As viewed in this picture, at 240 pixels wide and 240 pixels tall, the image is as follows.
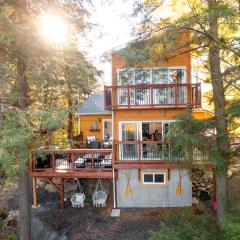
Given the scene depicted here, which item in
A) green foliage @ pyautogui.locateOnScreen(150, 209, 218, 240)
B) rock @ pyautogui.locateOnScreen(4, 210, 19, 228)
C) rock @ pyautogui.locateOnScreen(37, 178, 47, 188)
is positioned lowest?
rock @ pyautogui.locateOnScreen(4, 210, 19, 228)

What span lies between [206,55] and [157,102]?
3036 millimetres

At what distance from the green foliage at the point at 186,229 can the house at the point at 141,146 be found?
3.19 metres

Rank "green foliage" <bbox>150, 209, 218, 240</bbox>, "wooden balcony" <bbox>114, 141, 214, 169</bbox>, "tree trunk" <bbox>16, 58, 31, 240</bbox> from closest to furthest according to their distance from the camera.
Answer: "green foliage" <bbox>150, 209, 218, 240</bbox>
"tree trunk" <bbox>16, 58, 31, 240</bbox>
"wooden balcony" <bbox>114, 141, 214, 169</bbox>

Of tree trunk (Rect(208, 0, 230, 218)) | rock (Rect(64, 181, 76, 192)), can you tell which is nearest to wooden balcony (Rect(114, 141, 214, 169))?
tree trunk (Rect(208, 0, 230, 218))

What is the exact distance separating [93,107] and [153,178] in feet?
30.2

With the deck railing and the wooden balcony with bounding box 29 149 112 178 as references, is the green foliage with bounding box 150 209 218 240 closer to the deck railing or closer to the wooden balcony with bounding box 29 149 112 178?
the wooden balcony with bounding box 29 149 112 178

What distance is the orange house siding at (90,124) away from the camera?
20228 millimetres

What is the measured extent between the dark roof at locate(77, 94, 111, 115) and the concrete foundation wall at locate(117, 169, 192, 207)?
6.72 meters

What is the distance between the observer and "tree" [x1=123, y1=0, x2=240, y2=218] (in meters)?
8.58

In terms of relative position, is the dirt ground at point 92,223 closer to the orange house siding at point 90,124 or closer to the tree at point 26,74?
the tree at point 26,74

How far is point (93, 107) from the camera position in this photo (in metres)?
21.1

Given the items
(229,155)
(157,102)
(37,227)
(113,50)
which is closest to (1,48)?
(113,50)

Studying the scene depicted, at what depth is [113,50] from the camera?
1022 cm

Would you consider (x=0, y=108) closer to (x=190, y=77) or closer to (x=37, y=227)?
(x=37, y=227)
